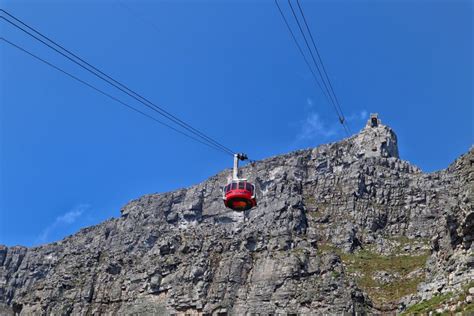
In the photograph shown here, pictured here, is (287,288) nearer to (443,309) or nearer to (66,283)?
(66,283)

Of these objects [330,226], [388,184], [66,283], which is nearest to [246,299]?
[330,226]

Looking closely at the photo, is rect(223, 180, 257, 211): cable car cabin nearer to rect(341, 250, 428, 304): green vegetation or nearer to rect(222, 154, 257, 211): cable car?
rect(222, 154, 257, 211): cable car

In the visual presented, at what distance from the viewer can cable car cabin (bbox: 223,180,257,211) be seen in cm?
4091

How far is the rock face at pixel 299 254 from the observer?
112 metres

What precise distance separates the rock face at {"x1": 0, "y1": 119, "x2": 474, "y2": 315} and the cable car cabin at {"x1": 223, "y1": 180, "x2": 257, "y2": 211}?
4674cm

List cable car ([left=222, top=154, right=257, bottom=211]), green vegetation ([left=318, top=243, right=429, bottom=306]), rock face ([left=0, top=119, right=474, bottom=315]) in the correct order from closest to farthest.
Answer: cable car ([left=222, top=154, right=257, bottom=211]) < green vegetation ([left=318, top=243, right=429, bottom=306]) < rock face ([left=0, top=119, right=474, bottom=315])

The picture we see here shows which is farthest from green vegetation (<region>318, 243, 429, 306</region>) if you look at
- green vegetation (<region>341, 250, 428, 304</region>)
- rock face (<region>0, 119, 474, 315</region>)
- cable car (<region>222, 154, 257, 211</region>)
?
cable car (<region>222, 154, 257, 211</region>)

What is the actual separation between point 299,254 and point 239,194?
7765 centimetres

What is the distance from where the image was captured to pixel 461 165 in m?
41.1

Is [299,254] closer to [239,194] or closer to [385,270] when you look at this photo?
[385,270]

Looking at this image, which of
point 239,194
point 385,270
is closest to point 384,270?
point 385,270

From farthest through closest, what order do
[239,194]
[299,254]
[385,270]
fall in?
[385,270], [299,254], [239,194]

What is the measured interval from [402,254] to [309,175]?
193ft

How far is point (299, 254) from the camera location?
116062 mm
